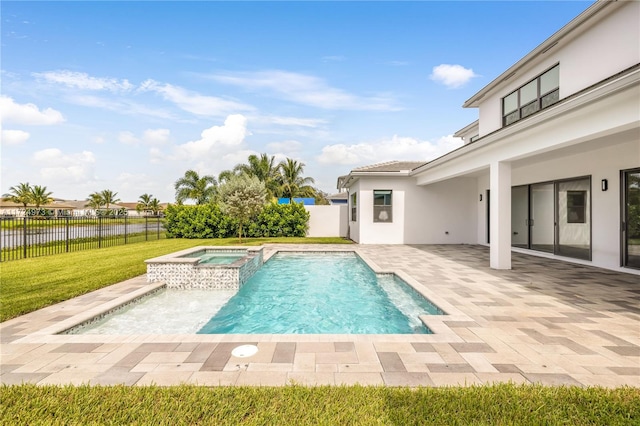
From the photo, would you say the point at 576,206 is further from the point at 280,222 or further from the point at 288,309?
the point at 280,222

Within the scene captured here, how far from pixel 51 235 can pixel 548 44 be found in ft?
66.9

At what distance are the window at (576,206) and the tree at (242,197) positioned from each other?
43.1ft

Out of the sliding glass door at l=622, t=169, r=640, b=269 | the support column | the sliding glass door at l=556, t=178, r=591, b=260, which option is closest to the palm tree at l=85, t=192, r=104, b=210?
the support column

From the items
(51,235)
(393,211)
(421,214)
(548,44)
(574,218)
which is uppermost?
(548,44)

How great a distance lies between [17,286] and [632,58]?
15.0 metres

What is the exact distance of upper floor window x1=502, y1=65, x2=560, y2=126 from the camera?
9.15m

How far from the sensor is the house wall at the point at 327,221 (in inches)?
784

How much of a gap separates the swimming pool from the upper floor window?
7511 mm

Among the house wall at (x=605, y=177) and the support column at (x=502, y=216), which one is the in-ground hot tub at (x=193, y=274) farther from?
the house wall at (x=605, y=177)

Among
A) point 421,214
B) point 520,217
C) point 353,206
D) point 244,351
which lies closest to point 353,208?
point 353,206

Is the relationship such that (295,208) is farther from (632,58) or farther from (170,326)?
(632,58)

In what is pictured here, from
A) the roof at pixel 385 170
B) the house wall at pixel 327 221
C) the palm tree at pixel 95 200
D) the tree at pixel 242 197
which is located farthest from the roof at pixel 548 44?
the palm tree at pixel 95 200

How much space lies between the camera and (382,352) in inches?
138

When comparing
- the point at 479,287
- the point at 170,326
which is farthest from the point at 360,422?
the point at 479,287
